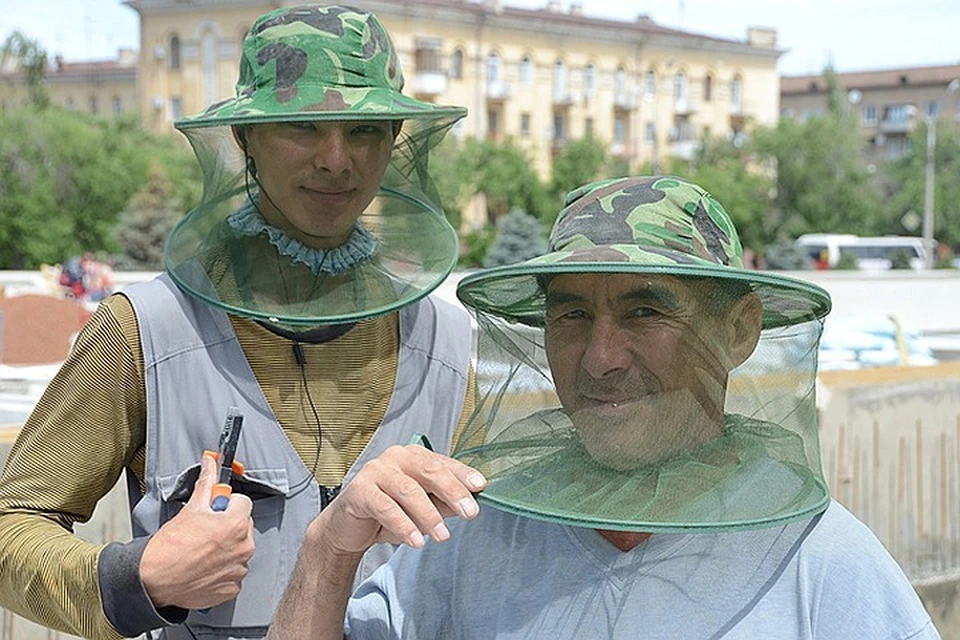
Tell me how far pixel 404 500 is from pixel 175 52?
200 ft

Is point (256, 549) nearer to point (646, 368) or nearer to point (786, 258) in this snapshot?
point (646, 368)

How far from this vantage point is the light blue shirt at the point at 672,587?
171 centimetres

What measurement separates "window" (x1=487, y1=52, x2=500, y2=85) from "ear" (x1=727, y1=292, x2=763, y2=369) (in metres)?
59.8

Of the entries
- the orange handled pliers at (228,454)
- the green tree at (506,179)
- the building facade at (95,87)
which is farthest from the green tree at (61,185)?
the orange handled pliers at (228,454)

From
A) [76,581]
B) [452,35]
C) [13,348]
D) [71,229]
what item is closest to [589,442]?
[76,581]

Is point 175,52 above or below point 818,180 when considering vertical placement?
above

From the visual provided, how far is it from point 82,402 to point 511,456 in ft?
2.57

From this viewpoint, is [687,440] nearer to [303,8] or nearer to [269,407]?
[269,407]

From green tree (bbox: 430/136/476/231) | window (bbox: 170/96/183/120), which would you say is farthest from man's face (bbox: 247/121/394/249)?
window (bbox: 170/96/183/120)

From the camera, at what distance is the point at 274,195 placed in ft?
7.95

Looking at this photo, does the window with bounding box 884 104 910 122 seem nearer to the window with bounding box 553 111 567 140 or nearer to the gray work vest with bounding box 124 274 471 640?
the window with bounding box 553 111 567 140

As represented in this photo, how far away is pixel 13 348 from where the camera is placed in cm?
846

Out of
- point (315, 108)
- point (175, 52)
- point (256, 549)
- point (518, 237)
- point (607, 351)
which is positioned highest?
point (175, 52)

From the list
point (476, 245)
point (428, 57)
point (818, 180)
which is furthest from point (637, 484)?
point (428, 57)
